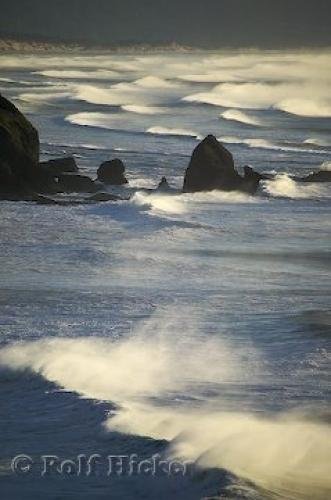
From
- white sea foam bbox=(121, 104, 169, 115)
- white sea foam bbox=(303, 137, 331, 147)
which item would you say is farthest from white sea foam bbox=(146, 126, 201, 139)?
white sea foam bbox=(303, 137, 331, 147)

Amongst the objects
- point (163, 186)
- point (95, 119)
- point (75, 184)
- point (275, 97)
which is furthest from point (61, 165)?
point (275, 97)

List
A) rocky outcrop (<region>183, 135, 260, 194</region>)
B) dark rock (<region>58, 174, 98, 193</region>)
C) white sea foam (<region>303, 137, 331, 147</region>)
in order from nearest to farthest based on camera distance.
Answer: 1. rocky outcrop (<region>183, 135, 260, 194</region>)
2. dark rock (<region>58, 174, 98, 193</region>)
3. white sea foam (<region>303, 137, 331, 147</region>)

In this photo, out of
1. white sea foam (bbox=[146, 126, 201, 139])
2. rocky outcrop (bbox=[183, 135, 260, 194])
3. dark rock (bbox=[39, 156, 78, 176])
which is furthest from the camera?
white sea foam (bbox=[146, 126, 201, 139])

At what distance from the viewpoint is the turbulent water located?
28.8ft

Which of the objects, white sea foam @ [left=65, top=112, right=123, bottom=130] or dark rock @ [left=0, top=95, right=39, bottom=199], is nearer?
dark rock @ [left=0, top=95, right=39, bottom=199]

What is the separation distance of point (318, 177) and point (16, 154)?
5849mm

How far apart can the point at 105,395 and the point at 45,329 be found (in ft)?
6.82

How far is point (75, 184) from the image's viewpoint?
2202cm

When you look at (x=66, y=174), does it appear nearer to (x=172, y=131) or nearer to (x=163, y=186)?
(x=163, y=186)

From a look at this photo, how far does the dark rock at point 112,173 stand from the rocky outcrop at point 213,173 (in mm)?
1531

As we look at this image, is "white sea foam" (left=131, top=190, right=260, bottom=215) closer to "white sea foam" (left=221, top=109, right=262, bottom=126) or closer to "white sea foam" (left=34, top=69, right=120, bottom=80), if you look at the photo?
"white sea foam" (left=221, top=109, right=262, bottom=126)

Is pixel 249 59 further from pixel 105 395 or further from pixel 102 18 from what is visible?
pixel 105 395

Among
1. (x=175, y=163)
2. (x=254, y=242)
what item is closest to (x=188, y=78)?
(x=175, y=163)

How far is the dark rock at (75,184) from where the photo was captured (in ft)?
71.5
